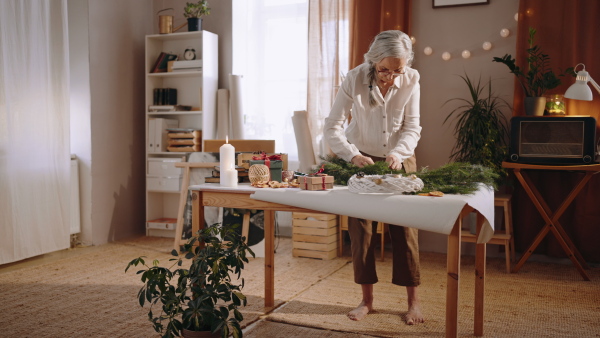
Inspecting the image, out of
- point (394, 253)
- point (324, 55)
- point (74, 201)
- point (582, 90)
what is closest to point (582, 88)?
point (582, 90)

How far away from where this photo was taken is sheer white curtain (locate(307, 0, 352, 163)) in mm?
4504

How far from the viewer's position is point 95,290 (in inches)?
127

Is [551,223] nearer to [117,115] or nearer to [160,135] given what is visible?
[160,135]

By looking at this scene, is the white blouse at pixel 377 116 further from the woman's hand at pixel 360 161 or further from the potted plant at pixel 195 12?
the potted plant at pixel 195 12

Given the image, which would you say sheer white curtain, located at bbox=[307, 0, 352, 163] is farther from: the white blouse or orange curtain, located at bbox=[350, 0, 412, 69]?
the white blouse

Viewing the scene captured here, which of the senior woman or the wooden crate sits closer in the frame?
the senior woman

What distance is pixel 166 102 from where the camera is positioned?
4926 mm

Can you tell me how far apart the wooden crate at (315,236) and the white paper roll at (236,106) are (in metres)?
0.99

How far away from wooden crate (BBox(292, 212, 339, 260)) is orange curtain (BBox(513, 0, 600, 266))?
1.37 metres

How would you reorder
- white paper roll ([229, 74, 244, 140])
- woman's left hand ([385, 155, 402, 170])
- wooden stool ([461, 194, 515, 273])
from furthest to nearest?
white paper roll ([229, 74, 244, 140]), wooden stool ([461, 194, 515, 273]), woman's left hand ([385, 155, 402, 170])

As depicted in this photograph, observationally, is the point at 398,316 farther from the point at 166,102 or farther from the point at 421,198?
the point at 166,102

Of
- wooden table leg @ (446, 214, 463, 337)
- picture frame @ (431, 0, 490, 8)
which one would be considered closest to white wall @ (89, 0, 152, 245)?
picture frame @ (431, 0, 490, 8)

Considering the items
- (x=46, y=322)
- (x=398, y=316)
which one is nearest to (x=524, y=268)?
(x=398, y=316)

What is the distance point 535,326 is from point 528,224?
1524 mm
